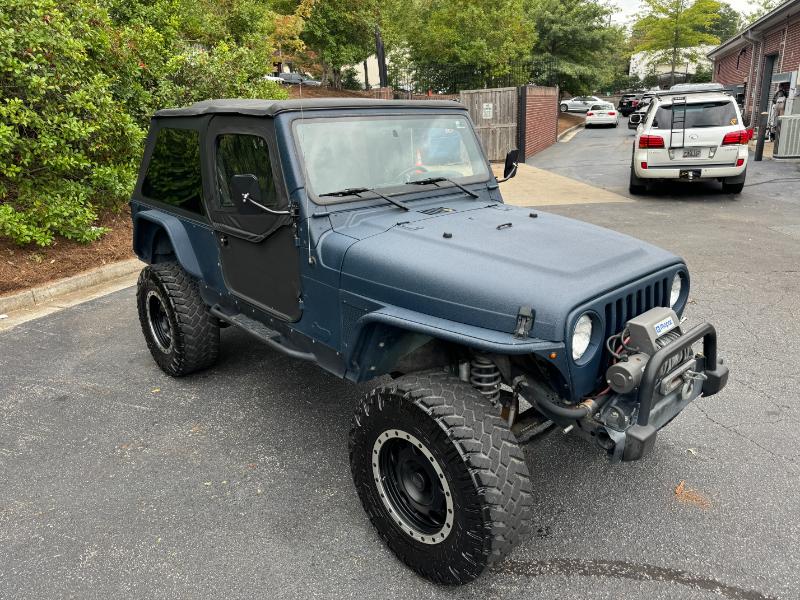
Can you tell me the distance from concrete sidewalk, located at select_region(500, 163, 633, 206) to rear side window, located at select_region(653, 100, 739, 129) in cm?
158

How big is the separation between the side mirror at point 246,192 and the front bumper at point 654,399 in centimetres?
186

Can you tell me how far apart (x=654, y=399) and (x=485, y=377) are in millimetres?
703

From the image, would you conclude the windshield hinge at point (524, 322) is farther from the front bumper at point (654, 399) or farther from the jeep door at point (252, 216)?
the jeep door at point (252, 216)

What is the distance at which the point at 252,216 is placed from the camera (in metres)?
3.34

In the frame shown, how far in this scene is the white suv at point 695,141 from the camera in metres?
10.4

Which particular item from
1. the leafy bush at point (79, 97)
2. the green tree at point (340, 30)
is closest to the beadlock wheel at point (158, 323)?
the leafy bush at point (79, 97)

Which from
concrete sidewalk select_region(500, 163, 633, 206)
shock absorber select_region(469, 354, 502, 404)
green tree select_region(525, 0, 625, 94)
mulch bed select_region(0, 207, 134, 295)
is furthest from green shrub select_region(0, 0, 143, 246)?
green tree select_region(525, 0, 625, 94)

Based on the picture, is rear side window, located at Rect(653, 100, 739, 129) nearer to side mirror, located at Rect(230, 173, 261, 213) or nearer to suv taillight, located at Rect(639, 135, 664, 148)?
suv taillight, located at Rect(639, 135, 664, 148)

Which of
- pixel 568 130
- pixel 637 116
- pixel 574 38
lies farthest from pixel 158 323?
pixel 574 38

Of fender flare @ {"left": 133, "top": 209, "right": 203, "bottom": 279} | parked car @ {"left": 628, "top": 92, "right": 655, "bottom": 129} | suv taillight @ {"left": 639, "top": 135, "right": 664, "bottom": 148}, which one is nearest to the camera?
fender flare @ {"left": 133, "top": 209, "right": 203, "bottom": 279}

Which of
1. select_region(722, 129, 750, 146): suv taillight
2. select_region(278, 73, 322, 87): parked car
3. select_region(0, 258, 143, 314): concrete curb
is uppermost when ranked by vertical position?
select_region(278, 73, 322, 87): parked car

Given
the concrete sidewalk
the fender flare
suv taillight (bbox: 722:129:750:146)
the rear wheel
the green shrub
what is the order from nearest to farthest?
the fender flare < the green shrub < suv taillight (bbox: 722:129:750:146) < the concrete sidewalk < the rear wheel

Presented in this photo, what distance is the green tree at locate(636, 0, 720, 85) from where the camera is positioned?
4116cm

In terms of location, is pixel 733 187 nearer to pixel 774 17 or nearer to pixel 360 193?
pixel 360 193
